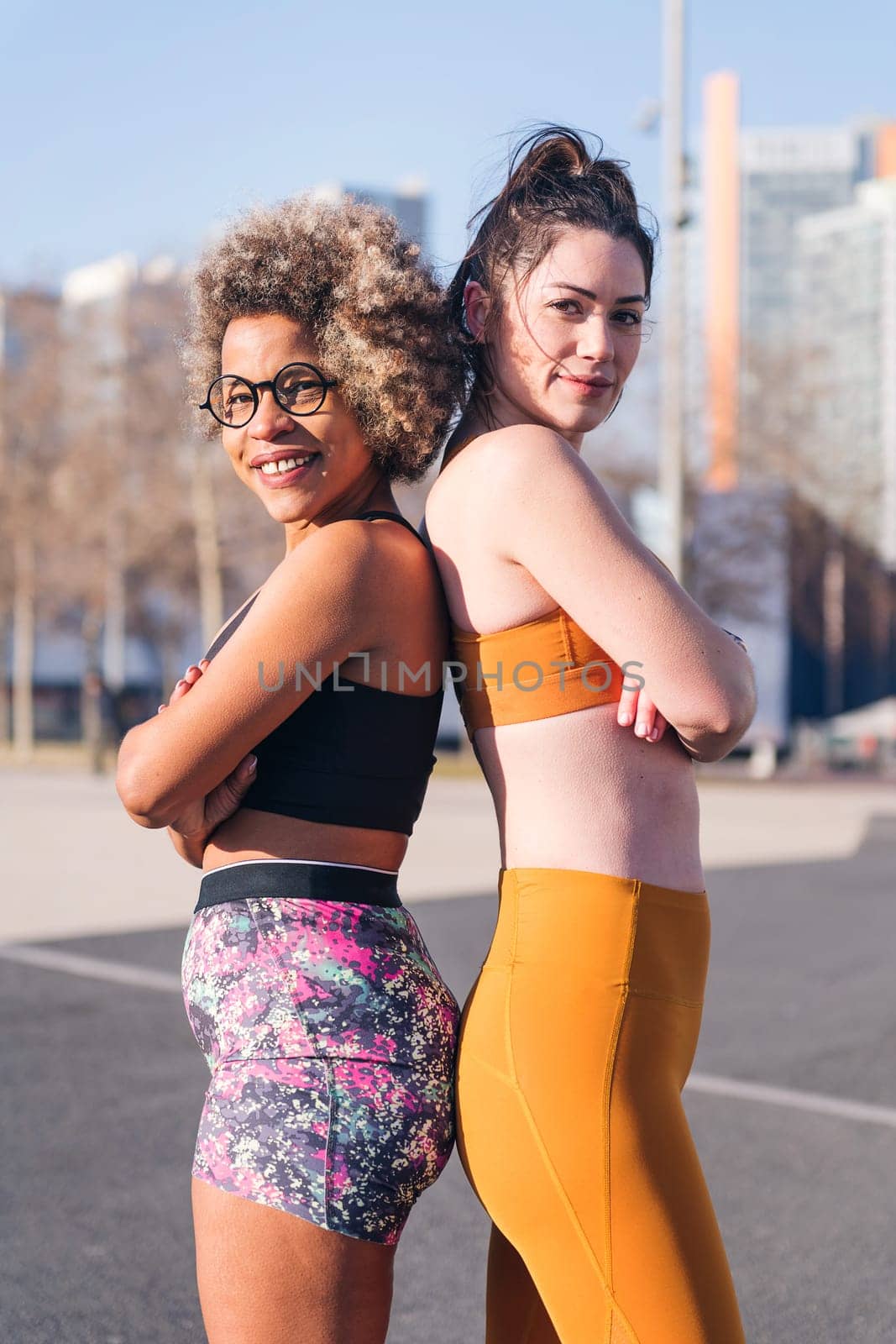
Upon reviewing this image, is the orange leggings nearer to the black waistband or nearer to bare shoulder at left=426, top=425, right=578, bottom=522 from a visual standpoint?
the black waistband

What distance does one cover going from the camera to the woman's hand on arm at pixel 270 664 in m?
1.81

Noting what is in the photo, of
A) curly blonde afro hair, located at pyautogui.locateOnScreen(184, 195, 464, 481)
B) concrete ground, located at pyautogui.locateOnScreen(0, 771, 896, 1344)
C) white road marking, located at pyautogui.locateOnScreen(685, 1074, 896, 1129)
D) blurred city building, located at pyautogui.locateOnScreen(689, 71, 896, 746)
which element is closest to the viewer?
curly blonde afro hair, located at pyautogui.locateOnScreen(184, 195, 464, 481)

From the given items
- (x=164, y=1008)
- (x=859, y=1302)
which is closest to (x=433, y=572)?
(x=859, y=1302)

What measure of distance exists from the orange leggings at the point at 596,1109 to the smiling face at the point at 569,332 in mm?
635

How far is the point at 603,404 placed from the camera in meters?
2.06

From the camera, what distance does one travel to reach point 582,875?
5.98 feet

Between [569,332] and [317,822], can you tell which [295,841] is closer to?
A: [317,822]

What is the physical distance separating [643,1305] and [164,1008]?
5.41 m

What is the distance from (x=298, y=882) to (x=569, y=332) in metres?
0.81

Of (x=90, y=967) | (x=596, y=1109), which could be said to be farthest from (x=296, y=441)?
(x=90, y=967)

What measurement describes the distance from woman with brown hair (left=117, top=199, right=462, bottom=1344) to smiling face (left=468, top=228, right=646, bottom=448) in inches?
4.4

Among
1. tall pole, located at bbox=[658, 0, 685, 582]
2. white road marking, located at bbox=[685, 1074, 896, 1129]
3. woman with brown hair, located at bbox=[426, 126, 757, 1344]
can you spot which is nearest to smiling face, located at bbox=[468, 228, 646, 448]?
woman with brown hair, located at bbox=[426, 126, 757, 1344]

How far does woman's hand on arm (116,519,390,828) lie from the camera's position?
181 cm

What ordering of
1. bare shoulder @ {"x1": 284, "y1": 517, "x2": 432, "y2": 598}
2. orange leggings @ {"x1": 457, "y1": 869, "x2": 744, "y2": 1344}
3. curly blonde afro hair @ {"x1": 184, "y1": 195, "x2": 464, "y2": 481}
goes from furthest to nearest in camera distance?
curly blonde afro hair @ {"x1": 184, "y1": 195, "x2": 464, "y2": 481}, bare shoulder @ {"x1": 284, "y1": 517, "x2": 432, "y2": 598}, orange leggings @ {"x1": 457, "y1": 869, "x2": 744, "y2": 1344}
